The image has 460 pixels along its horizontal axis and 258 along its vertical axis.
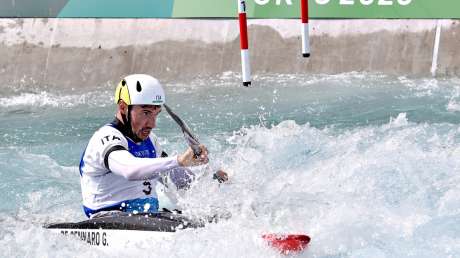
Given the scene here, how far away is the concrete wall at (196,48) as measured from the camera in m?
12.1

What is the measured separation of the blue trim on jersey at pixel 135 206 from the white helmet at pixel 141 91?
675 mm

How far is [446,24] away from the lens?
39.0ft

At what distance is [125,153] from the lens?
6090mm

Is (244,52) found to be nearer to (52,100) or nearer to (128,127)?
(128,127)

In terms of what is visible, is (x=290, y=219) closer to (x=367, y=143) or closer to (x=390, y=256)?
(x=390, y=256)

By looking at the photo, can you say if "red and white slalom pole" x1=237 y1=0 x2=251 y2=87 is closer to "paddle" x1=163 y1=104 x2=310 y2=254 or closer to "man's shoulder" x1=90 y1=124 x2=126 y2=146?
"man's shoulder" x1=90 y1=124 x2=126 y2=146

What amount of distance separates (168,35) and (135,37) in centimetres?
48

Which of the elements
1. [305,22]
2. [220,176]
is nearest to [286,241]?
[220,176]

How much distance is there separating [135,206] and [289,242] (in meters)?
1.23

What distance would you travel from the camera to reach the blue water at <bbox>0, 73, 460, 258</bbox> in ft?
20.6

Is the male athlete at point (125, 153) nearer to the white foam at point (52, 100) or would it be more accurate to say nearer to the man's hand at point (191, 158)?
the man's hand at point (191, 158)

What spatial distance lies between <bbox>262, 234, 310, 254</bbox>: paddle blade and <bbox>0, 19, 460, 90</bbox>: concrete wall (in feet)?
21.9

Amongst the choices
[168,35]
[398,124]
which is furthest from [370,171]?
[168,35]

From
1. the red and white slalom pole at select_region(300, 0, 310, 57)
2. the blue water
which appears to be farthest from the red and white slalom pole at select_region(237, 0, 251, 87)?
the red and white slalom pole at select_region(300, 0, 310, 57)
